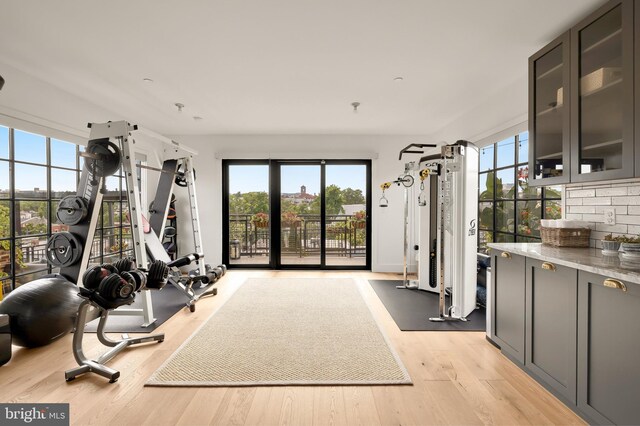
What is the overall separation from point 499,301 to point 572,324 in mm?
705

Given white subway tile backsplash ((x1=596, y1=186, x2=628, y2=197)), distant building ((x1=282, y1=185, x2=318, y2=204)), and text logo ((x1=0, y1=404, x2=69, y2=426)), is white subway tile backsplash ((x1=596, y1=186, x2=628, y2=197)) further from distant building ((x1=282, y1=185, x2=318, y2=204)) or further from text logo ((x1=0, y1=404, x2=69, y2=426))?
distant building ((x1=282, y1=185, x2=318, y2=204))

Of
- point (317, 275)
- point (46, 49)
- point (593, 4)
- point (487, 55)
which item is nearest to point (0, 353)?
point (46, 49)

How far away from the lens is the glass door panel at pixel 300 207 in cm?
531

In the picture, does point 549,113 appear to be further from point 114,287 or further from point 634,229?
point 114,287

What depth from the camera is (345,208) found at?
533 centimetres

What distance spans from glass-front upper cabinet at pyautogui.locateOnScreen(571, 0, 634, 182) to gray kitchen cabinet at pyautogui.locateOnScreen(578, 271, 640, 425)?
686 millimetres

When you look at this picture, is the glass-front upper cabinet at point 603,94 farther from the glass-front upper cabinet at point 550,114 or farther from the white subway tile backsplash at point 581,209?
the white subway tile backsplash at point 581,209

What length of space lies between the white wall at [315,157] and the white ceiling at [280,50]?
4.44 ft

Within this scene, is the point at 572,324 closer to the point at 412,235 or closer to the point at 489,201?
the point at 489,201

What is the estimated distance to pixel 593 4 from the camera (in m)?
1.84

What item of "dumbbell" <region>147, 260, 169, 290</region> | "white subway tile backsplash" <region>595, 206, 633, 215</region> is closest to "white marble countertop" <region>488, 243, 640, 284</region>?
"white subway tile backsplash" <region>595, 206, 633, 215</region>

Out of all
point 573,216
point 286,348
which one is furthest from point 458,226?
point 286,348

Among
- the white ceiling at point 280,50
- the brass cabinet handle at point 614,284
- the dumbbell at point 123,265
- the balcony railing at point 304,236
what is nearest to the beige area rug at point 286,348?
the dumbbell at point 123,265

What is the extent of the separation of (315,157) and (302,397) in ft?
13.1
